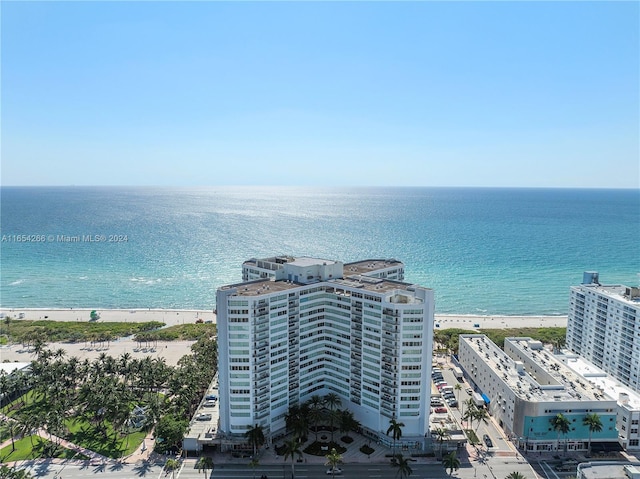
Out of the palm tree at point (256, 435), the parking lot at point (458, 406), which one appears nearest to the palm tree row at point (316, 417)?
the palm tree at point (256, 435)

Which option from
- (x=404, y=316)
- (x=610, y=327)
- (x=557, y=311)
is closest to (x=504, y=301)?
(x=557, y=311)

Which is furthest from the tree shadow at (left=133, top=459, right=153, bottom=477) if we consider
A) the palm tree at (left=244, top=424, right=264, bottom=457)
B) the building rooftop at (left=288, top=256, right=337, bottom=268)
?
the building rooftop at (left=288, top=256, right=337, bottom=268)

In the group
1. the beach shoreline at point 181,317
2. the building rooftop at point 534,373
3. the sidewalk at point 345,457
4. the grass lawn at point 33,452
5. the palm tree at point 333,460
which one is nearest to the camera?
the palm tree at point 333,460

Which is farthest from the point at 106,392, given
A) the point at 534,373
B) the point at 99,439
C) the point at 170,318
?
the point at 534,373

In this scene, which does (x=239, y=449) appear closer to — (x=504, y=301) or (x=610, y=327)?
(x=610, y=327)

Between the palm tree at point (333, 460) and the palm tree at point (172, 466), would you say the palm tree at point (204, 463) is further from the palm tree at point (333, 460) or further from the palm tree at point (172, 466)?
the palm tree at point (333, 460)

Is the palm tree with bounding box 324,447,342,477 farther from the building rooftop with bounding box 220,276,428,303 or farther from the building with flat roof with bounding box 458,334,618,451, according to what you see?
the building with flat roof with bounding box 458,334,618,451
